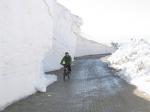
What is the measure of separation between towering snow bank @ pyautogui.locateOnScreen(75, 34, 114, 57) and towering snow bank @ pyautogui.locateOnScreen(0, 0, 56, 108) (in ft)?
129

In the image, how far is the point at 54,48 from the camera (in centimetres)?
3164

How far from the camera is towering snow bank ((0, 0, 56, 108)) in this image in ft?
43.7

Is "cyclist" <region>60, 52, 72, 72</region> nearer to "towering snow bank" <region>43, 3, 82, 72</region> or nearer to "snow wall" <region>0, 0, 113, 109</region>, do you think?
"snow wall" <region>0, 0, 113, 109</region>

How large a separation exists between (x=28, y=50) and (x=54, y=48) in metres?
15.3

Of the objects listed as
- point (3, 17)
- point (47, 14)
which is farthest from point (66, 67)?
point (3, 17)

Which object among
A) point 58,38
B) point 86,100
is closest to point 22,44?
point 86,100

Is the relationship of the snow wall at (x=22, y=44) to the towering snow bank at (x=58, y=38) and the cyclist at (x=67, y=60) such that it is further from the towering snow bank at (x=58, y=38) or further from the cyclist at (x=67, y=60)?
the towering snow bank at (x=58, y=38)

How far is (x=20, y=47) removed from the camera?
1520 centimetres

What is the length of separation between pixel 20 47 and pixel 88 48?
4635 centimetres

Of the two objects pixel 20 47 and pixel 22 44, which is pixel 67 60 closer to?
pixel 22 44

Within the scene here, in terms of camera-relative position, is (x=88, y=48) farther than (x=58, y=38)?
Yes

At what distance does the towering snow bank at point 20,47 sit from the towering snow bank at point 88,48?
3926cm

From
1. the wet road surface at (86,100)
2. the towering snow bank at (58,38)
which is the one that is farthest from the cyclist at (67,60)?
the towering snow bank at (58,38)

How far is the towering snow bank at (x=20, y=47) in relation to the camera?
13.3 m
